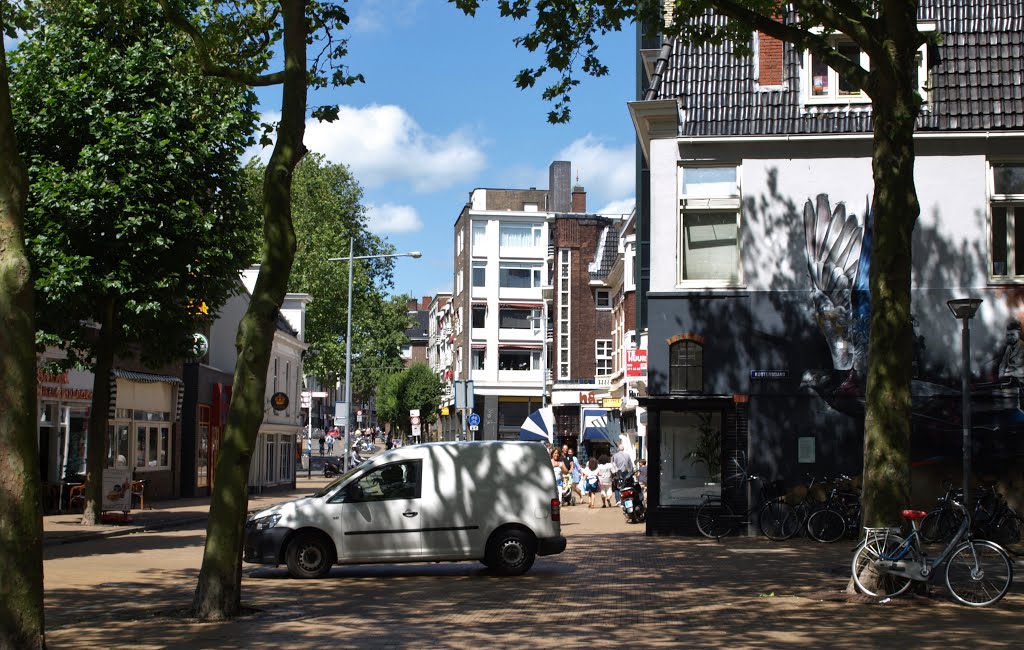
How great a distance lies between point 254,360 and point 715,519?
12688 millimetres

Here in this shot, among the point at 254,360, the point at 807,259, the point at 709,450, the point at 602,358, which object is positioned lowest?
the point at 709,450

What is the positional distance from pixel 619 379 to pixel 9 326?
44283 millimetres

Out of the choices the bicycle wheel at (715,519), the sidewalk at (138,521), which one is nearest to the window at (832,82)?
the bicycle wheel at (715,519)

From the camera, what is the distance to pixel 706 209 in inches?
930

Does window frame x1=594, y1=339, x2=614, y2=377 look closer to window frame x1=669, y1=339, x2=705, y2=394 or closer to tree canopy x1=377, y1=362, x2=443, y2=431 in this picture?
tree canopy x1=377, y1=362, x2=443, y2=431

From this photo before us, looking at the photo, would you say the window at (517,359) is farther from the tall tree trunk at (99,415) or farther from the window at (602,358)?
the tall tree trunk at (99,415)

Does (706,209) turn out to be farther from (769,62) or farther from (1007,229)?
(1007,229)

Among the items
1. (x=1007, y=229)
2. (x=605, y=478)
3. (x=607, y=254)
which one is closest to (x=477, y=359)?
(x=607, y=254)

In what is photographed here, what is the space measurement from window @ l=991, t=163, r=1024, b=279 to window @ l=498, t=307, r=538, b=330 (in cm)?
6020

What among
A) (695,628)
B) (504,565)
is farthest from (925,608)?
(504,565)

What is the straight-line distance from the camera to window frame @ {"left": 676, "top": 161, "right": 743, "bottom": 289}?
23.6 m

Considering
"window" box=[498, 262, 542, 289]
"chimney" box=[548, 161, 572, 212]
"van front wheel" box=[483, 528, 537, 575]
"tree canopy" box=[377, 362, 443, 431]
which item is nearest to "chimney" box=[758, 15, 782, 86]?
"van front wheel" box=[483, 528, 537, 575]

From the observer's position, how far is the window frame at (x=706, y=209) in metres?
23.6

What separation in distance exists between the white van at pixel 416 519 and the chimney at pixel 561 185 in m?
66.5
